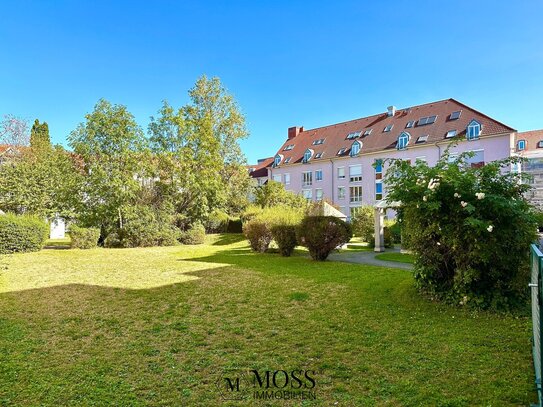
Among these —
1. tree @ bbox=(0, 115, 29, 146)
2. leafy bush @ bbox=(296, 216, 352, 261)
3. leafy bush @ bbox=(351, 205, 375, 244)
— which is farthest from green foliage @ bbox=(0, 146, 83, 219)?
leafy bush @ bbox=(351, 205, 375, 244)

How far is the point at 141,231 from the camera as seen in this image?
19453 mm

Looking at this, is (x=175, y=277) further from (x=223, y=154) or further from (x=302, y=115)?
(x=302, y=115)

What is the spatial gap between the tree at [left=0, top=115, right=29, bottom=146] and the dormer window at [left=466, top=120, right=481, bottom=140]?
125 ft

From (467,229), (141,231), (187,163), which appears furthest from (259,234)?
(467,229)

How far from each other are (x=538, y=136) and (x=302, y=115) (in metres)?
33.8

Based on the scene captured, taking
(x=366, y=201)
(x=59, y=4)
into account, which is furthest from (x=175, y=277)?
(x=366, y=201)

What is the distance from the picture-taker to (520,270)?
5.37 metres

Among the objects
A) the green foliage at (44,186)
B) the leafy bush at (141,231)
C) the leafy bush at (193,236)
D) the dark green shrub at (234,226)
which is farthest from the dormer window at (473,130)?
the green foliage at (44,186)

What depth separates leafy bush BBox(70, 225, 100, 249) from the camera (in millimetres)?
18016

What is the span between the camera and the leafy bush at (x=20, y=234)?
15164 millimetres

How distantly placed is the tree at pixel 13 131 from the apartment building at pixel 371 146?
88.9ft

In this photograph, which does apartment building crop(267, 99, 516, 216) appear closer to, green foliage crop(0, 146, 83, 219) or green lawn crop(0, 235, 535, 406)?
green foliage crop(0, 146, 83, 219)

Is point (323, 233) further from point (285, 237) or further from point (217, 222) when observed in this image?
point (217, 222)

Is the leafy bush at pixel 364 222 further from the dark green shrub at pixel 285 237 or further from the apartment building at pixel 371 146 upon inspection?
the dark green shrub at pixel 285 237
